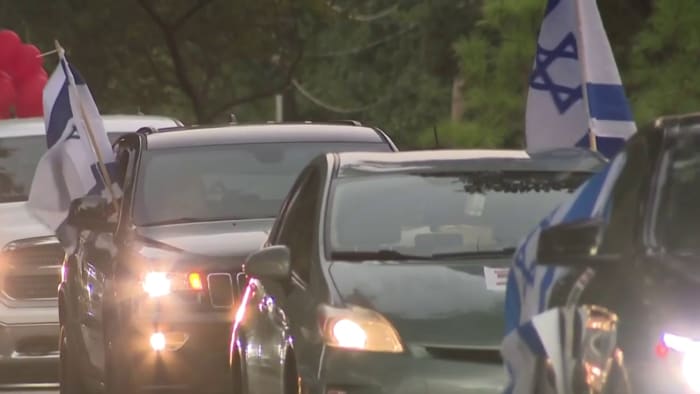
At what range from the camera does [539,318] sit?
24.2 ft

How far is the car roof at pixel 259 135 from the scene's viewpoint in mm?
13672

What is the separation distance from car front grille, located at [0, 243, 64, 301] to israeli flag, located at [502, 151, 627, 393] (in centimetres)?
790

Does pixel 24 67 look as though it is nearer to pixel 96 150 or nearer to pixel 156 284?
pixel 96 150

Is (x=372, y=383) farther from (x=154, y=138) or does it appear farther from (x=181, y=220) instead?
(x=154, y=138)

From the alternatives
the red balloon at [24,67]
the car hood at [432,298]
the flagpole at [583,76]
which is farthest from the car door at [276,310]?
the red balloon at [24,67]

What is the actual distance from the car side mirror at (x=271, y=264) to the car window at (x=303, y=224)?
0.07 metres

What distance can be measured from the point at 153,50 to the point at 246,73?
846 inches

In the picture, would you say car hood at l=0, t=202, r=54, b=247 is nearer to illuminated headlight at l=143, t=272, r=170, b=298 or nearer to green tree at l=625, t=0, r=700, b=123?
illuminated headlight at l=143, t=272, r=170, b=298

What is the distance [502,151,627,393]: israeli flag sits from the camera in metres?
7.42

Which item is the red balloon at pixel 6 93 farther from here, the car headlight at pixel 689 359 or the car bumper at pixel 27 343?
the car headlight at pixel 689 359

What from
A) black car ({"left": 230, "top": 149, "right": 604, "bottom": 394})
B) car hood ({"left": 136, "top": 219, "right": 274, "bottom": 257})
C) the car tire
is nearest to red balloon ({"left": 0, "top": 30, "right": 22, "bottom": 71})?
car hood ({"left": 136, "top": 219, "right": 274, "bottom": 257})

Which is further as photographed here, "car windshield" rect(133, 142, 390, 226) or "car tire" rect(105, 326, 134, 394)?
"car windshield" rect(133, 142, 390, 226)

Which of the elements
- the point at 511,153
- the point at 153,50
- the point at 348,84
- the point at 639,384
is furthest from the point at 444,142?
the point at 348,84

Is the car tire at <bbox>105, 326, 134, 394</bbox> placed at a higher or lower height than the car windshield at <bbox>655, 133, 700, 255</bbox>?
lower
